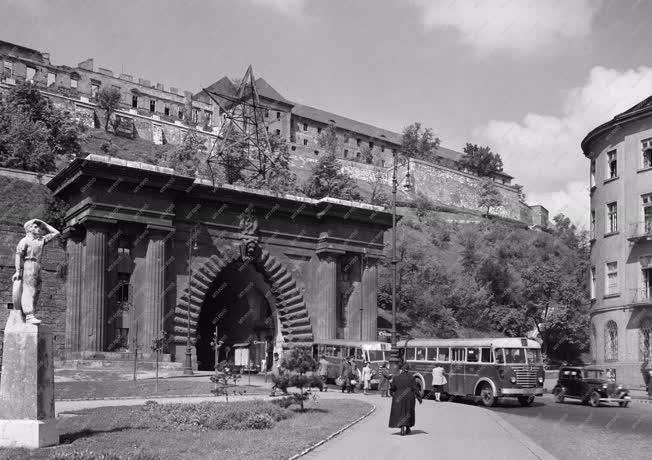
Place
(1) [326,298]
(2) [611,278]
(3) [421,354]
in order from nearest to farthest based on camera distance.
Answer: (3) [421,354] < (2) [611,278] < (1) [326,298]

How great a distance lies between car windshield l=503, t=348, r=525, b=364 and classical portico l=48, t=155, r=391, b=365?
17760 millimetres

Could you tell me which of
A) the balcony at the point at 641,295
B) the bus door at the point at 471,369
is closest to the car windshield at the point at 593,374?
the bus door at the point at 471,369

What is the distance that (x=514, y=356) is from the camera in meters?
31.2

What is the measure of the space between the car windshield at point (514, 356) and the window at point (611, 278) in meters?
18.4

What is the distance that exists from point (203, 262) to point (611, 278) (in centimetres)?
2478

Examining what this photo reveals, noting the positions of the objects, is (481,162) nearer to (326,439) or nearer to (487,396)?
(487,396)

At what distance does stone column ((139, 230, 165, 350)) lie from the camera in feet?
133

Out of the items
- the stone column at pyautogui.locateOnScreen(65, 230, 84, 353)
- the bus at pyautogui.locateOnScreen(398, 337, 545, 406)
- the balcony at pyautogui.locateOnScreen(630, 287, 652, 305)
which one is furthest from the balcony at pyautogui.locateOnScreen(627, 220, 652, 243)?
the stone column at pyautogui.locateOnScreen(65, 230, 84, 353)

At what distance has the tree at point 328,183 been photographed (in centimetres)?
9678

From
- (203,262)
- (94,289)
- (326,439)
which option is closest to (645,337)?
(203,262)

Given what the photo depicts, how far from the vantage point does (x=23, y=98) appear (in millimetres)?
85688

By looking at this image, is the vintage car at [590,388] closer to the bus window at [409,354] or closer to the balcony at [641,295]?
the bus window at [409,354]

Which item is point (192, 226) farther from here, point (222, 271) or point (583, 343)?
point (583, 343)

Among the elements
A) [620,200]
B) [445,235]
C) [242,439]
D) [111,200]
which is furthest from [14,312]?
[445,235]
